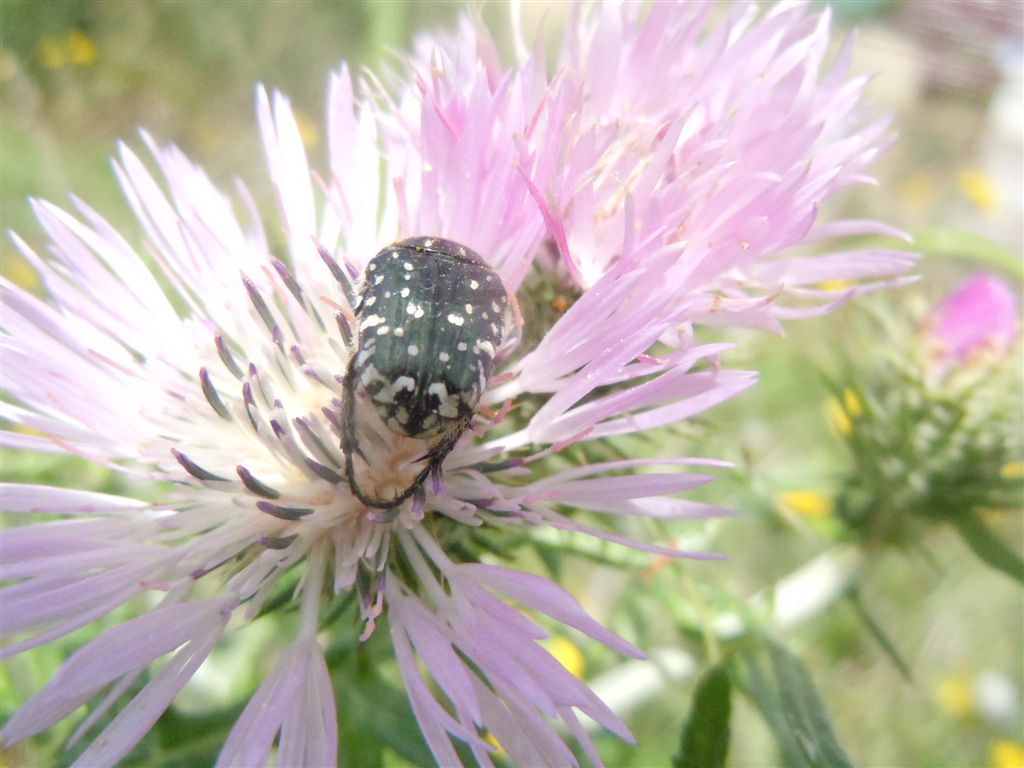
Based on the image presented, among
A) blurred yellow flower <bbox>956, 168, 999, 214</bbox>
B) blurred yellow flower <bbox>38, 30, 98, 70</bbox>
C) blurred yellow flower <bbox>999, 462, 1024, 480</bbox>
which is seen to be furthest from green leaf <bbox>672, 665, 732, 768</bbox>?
blurred yellow flower <bbox>956, 168, 999, 214</bbox>

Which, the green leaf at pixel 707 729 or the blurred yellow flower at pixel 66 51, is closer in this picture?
the green leaf at pixel 707 729

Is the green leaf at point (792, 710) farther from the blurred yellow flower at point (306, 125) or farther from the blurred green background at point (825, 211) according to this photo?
the blurred yellow flower at point (306, 125)

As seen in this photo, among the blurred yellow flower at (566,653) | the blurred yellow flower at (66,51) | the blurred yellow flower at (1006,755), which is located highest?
the blurred yellow flower at (66,51)

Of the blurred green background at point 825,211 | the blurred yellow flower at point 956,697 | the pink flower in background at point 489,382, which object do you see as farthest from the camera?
the blurred yellow flower at point 956,697

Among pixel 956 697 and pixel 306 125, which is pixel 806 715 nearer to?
pixel 956 697

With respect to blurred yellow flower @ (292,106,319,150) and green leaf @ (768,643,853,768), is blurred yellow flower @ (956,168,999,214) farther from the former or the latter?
green leaf @ (768,643,853,768)

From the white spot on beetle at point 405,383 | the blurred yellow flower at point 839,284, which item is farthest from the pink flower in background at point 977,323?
the white spot on beetle at point 405,383
